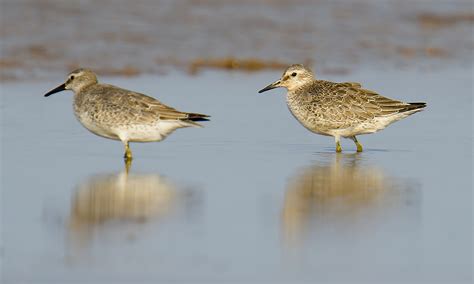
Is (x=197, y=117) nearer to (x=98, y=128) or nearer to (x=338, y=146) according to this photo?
(x=98, y=128)

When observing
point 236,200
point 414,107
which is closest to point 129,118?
point 236,200

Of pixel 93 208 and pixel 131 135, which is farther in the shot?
pixel 131 135

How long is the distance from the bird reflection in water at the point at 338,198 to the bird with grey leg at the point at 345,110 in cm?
85

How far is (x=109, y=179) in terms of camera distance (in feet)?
30.2

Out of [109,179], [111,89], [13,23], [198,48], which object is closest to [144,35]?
[198,48]

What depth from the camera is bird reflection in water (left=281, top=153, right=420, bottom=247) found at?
25.2 feet

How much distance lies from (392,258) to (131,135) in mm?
Answer: 4024

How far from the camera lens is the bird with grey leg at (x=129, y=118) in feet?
33.6

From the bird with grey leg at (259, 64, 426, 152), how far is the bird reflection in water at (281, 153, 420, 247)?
85cm

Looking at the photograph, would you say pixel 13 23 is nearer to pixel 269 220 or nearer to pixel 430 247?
pixel 269 220

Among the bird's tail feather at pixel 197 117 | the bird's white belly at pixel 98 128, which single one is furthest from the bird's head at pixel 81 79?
the bird's tail feather at pixel 197 117

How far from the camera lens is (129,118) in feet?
33.7

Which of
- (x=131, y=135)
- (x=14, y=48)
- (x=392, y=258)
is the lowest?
(x=392, y=258)

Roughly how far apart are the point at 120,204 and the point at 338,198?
174 centimetres
